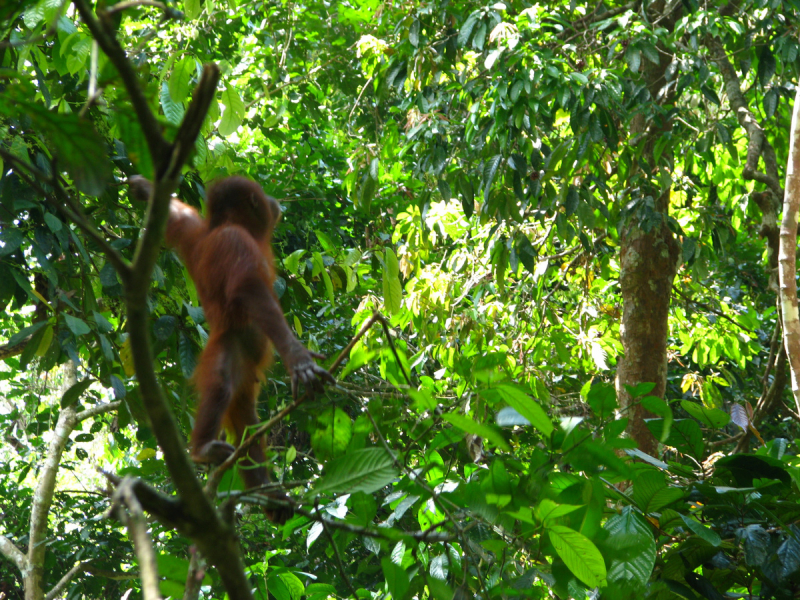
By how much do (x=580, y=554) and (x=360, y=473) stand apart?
0.40 meters

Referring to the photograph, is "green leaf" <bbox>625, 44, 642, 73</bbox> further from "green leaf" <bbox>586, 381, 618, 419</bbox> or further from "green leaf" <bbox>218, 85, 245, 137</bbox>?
"green leaf" <bbox>586, 381, 618, 419</bbox>

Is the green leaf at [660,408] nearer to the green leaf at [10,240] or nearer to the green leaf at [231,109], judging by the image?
the green leaf at [231,109]

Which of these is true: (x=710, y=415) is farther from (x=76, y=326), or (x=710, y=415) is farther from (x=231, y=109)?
(x=231, y=109)

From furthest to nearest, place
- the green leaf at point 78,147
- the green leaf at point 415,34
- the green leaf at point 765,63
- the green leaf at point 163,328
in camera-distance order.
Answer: the green leaf at point 415,34 < the green leaf at point 765,63 < the green leaf at point 163,328 < the green leaf at point 78,147

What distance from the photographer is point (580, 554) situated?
1153mm

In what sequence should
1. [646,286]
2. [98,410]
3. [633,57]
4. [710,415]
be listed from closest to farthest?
[710,415]
[633,57]
[646,286]
[98,410]

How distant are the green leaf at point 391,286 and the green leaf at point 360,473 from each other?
1473mm

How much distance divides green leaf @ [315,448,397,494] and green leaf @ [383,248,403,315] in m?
1.47

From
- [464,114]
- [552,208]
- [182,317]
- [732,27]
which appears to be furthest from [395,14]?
[182,317]

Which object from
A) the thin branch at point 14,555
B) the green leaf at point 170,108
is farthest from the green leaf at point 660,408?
the thin branch at point 14,555

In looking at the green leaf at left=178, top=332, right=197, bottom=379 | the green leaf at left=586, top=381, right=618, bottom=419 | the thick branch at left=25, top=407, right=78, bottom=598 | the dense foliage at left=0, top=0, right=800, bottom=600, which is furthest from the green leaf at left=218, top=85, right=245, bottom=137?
the thick branch at left=25, top=407, right=78, bottom=598

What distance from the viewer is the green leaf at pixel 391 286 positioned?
2.53 meters

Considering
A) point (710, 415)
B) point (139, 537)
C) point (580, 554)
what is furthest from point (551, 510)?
point (139, 537)

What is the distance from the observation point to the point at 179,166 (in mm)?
623
